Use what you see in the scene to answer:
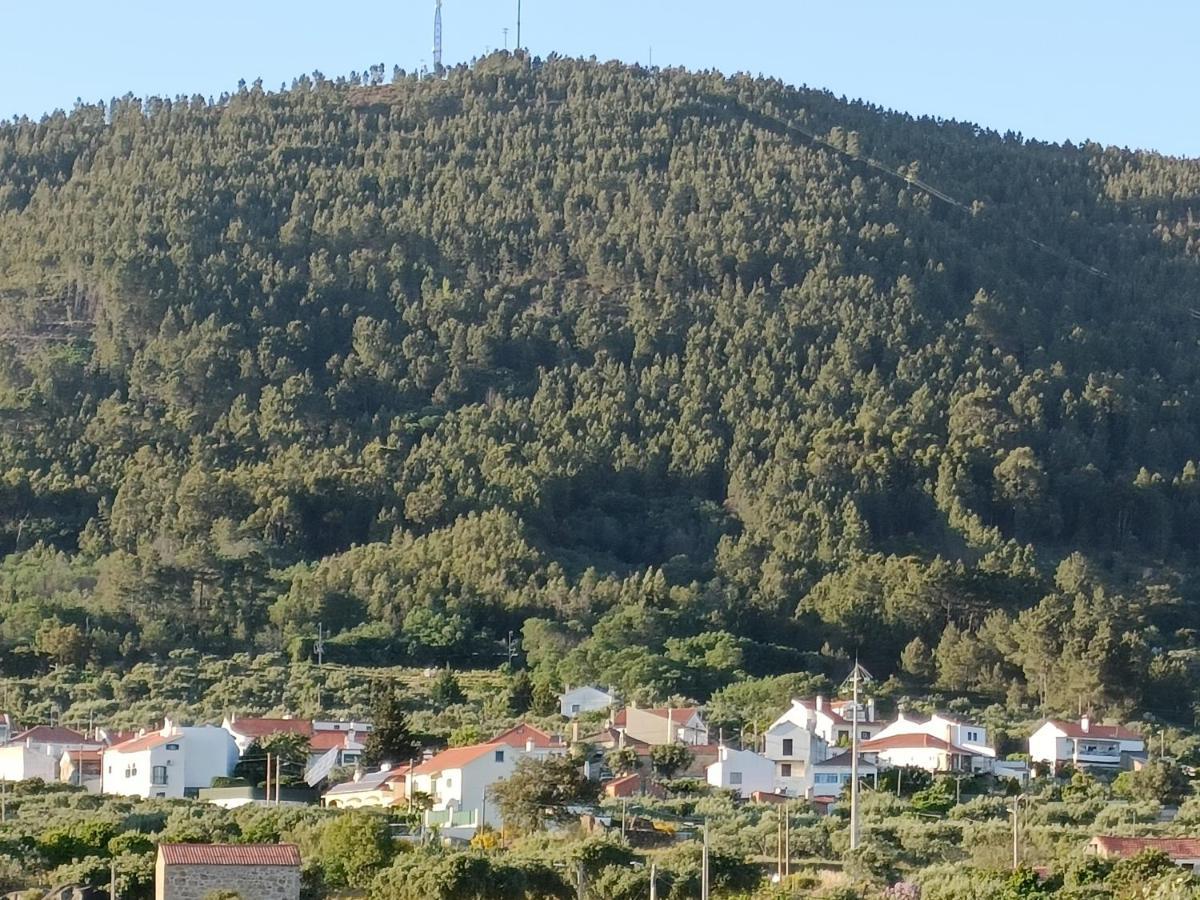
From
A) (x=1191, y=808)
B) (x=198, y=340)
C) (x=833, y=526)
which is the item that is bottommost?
(x=1191, y=808)

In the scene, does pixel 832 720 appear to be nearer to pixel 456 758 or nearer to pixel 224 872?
pixel 456 758

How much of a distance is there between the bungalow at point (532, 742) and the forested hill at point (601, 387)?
1952 cm

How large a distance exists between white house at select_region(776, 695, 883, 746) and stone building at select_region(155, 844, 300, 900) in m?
30.8

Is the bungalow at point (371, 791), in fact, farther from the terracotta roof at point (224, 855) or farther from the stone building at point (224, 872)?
the stone building at point (224, 872)

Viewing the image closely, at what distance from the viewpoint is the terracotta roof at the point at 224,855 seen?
39.1 m

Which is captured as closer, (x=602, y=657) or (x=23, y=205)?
(x=602, y=657)

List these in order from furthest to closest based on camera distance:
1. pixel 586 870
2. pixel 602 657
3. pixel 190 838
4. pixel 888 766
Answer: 1. pixel 602 657
2. pixel 888 766
3. pixel 190 838
4. pixel 586 870

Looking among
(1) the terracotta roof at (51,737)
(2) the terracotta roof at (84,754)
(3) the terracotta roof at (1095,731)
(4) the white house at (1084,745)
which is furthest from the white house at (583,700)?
(2) the terracotta roof at (84,754)

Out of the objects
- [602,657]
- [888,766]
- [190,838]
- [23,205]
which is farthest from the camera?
[23,205]

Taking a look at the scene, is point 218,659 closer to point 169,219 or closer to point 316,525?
point 316,525

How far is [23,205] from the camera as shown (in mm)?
152750

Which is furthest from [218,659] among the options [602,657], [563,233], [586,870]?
[563,233]

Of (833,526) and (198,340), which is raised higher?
(198,340)

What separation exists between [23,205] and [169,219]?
14903 millimetres
